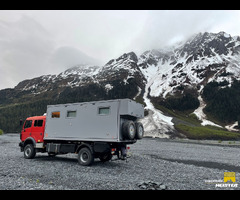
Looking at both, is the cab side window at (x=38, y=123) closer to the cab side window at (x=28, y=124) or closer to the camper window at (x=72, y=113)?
the cab side window at (x=28, y=124)

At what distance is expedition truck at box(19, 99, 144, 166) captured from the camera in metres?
14.1

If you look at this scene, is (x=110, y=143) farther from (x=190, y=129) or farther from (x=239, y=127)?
(x=239, y=127)

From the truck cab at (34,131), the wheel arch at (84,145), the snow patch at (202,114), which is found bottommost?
the wheel arch at (84,145)

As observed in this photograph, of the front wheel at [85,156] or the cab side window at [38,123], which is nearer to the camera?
the front wheel at [85,156]

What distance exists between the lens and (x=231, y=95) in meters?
130

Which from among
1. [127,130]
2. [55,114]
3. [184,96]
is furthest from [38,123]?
[184,96]

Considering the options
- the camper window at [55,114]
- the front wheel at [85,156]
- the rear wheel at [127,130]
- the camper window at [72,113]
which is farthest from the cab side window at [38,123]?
the rear wheel at [127,130]

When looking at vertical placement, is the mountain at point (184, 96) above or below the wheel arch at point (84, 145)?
above

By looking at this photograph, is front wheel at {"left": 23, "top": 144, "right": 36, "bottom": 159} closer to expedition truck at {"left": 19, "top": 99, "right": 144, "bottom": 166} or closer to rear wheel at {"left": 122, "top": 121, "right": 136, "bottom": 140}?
expedition truck at {"left": 19, "top": 99, "right": 144, "bottom": 166}

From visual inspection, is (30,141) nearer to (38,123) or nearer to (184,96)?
(38,123)

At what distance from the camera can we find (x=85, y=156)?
1510 centimetres

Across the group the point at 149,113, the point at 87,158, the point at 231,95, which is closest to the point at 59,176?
the point at 87,158

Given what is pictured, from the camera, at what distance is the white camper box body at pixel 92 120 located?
14.1 m
